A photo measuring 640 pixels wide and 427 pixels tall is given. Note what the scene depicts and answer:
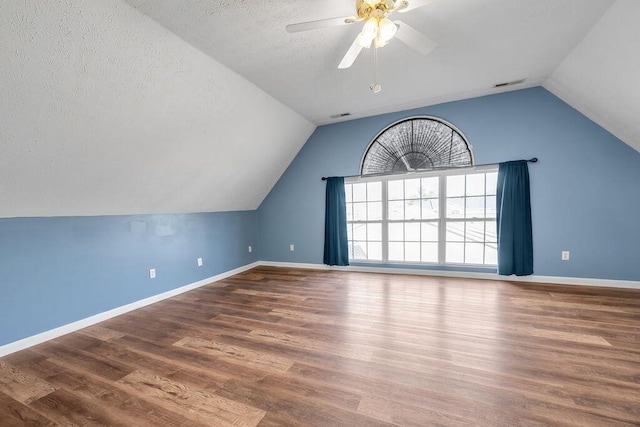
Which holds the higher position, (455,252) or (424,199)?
(424,199)

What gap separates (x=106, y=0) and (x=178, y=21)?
0.41 meters

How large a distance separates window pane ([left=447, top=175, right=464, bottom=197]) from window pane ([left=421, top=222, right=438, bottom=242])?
0.52 m

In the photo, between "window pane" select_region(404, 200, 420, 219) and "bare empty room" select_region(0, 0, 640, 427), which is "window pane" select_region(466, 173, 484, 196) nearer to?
"bare empty room" select_region(0, 0, 640, 427)

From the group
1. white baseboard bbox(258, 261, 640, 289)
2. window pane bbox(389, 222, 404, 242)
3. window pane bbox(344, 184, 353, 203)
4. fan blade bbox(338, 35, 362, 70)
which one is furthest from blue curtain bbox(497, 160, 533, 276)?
fan blade bbox(338, 35, 362, 70)

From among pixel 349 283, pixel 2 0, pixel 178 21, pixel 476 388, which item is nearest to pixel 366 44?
pixel 178 21

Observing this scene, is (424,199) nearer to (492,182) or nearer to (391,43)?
(492,182)

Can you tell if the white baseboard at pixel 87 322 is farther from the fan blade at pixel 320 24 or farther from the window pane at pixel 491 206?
the window pane at pixel 491 206

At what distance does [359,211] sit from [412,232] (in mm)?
946

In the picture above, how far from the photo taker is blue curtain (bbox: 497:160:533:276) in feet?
10.9

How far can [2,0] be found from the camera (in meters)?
1.28

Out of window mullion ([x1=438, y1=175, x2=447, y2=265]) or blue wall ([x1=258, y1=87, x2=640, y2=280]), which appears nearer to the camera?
blue wall ([x1=258, y1=87, x2=640, y2=280])

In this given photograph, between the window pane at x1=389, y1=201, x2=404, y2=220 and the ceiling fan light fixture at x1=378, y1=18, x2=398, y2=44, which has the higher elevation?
the ceiling fan light fixture at x1=378, y1=18, x2=398, y2=44

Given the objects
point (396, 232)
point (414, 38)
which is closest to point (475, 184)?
point (396, 232)

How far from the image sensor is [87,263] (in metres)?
2.65
